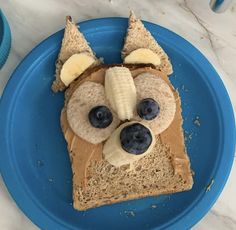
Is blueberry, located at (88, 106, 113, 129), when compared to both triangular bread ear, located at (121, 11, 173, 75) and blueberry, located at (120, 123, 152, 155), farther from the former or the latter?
triangular bread ear, located at (121, 11, 173, 75)

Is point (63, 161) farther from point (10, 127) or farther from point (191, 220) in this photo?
point (191, 220)

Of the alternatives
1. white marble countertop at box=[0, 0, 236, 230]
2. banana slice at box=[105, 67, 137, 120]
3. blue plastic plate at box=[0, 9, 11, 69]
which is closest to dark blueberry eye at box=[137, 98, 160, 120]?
banana slice at box=[105, 67, 137, 120]

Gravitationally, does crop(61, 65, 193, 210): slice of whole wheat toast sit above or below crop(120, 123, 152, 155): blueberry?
below

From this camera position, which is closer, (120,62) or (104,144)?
(104,144)

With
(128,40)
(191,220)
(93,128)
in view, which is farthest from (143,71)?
(191,220)

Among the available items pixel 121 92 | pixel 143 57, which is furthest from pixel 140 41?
pixel 121 92

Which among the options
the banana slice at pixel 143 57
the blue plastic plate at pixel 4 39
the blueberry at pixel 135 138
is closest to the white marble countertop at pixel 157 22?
the blue plastic plate at pixel 4 39

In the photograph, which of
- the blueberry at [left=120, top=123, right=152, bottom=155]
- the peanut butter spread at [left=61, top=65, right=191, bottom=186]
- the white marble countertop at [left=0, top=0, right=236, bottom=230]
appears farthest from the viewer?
the white marble countertop at [left=0, top=0, right=236, bottom=230]
